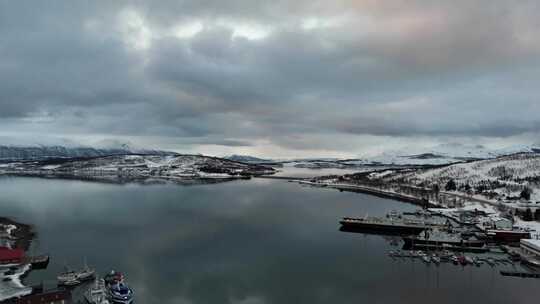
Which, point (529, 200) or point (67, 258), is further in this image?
point (529, 200)

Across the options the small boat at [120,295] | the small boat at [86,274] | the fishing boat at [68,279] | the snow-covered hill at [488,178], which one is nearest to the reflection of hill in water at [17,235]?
the small boat at [86,274]

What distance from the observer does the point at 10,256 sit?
56.0ft

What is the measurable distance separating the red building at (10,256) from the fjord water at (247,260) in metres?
1.48

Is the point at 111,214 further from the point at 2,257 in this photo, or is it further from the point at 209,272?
the point at 209,272

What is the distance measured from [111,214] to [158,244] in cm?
1288

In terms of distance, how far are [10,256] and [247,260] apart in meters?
11.0

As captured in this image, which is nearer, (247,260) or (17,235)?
(247,260)

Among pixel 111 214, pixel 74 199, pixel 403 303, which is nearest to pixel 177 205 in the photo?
pixel 111 214

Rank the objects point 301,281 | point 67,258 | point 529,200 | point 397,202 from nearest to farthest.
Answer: point 301,281 < point 67,258 < point 529,200 < point 397,202

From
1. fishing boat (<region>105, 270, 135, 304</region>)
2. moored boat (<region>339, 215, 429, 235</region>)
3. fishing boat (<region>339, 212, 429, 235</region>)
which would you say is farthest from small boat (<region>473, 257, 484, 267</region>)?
fishing boat (<region>105, 270, 135, 304</region>)

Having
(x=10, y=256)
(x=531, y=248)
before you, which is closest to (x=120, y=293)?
(x=10, y=256)

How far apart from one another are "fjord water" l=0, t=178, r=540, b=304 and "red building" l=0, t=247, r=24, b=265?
58.1 inches

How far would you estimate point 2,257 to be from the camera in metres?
16.8

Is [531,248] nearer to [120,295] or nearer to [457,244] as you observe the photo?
[457,244]
